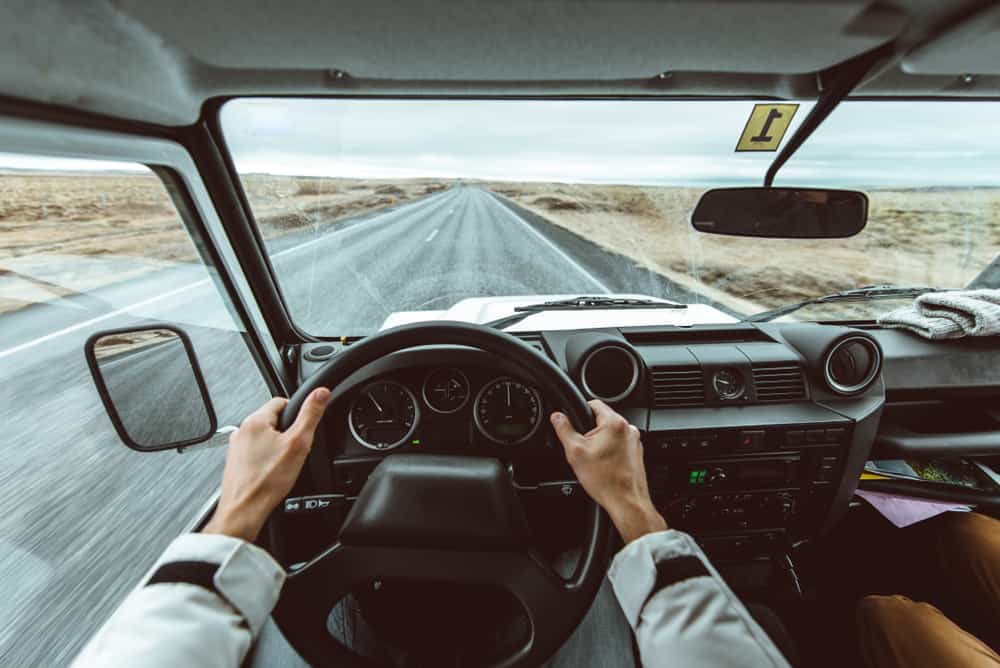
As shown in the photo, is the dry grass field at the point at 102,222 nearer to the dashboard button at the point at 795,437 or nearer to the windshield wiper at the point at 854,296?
the windshield wiper at the point at 854,296

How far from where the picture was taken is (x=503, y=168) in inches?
118

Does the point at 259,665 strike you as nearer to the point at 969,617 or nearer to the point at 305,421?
the point at 305,421

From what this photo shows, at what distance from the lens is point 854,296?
290 cm

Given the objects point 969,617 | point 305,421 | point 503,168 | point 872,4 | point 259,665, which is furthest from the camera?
point 503,168

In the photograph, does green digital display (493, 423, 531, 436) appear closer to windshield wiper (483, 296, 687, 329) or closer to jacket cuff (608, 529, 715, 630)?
jacket cuff (608, 529, 715, 630)

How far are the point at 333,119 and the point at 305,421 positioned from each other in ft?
5.79

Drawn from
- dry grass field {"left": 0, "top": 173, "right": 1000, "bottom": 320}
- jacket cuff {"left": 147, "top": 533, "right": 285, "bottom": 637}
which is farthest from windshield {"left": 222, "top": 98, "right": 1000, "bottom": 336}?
jacket cuff {"left": 147, "top": 533, "right": 285, "bottom": 637}

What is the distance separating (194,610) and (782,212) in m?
2.77

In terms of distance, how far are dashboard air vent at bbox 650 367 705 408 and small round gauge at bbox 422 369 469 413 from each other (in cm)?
89

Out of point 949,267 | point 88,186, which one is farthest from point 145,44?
point 949,267

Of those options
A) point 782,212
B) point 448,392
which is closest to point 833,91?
point 782,212

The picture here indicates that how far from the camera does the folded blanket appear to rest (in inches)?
105

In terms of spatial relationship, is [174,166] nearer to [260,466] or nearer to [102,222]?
[102,222]

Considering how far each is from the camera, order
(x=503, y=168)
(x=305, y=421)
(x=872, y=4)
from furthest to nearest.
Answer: (x=503, y=168)
(x=872, y=4)
(x=305, y=421)
